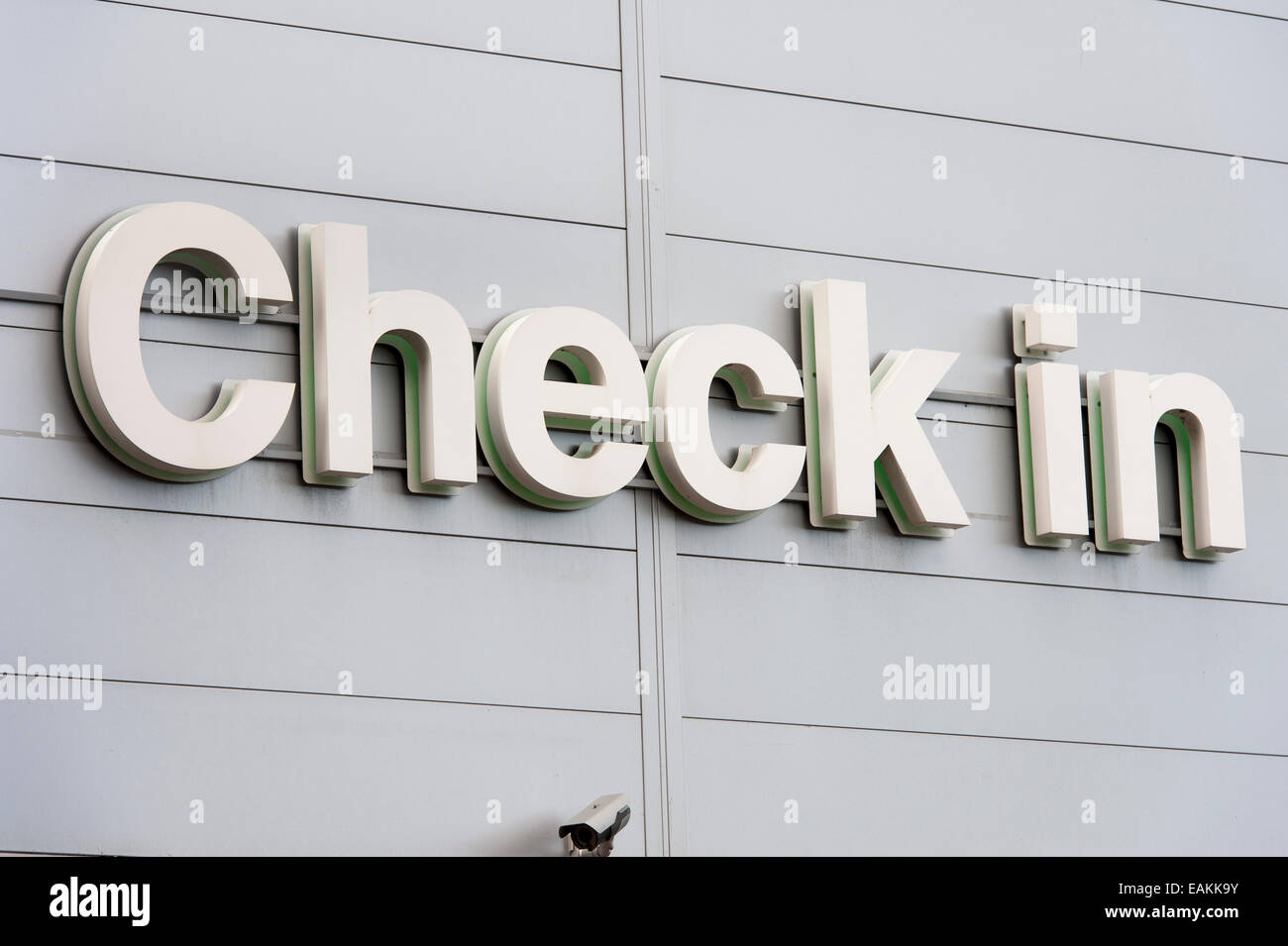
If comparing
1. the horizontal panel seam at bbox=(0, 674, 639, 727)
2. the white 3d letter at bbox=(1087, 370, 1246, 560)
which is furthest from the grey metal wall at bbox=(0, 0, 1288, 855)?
the white 3d letter at bbox=(1087, 370, 1246, 560)

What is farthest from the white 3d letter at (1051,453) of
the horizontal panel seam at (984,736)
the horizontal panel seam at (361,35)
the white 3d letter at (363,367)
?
the white 3d letter at (363,367)

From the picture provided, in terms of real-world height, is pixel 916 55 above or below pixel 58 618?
above

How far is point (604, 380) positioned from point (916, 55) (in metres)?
1.67

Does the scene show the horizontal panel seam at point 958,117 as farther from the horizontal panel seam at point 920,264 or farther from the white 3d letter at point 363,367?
the white 3d letter at point 363,367

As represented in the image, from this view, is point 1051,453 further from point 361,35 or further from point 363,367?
point 361,35

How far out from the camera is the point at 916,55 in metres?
6.32

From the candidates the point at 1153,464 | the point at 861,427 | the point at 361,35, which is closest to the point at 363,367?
the point at 361,35

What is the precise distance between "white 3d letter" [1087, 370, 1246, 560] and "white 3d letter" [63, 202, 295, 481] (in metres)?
2.55

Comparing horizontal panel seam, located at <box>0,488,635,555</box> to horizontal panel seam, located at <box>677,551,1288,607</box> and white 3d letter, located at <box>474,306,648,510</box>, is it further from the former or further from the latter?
horizontal panel seam, located at <box>677,551,1288,607</box>

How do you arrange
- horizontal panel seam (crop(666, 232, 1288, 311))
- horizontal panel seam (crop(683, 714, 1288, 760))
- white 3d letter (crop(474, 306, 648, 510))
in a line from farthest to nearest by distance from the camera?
horizontal panel seam (crop(666, 232, 1288, 311)), horizontal panel seam (crop(683, 714, 1288, 760)), white 3d letter (crop(474, 306, 648, 510))

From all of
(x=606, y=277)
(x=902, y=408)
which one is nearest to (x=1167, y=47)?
(x=902, y=408)

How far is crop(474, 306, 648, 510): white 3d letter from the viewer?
5.39m

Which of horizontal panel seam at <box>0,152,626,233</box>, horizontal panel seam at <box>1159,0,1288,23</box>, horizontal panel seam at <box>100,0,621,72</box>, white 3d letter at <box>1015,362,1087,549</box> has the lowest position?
white 3d letter at <box>1015,362,1087,549</box>

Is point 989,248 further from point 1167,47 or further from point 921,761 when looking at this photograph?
point 921,761
